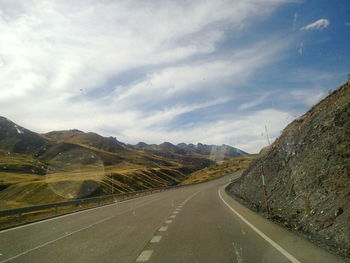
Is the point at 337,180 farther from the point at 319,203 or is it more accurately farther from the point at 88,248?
the point at 88,248

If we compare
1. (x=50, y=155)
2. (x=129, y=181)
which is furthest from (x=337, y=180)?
(x=50, y=155)

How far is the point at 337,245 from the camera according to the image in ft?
25.9

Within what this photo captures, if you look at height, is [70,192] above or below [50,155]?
below

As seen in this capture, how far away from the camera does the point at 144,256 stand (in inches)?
295

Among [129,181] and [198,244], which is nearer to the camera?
[198,244]

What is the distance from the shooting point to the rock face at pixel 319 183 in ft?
30.6

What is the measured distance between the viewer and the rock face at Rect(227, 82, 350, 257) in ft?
30.6

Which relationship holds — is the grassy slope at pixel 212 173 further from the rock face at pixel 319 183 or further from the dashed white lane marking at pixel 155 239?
the dashed white lane marking at pixel 155 239

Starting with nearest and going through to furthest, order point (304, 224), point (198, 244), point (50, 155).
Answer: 1. point (198, 244)
2. point (304, 224)
3. point (50, 155)

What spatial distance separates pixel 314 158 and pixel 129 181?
8200cm

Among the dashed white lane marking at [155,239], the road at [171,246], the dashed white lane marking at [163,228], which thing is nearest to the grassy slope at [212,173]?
the dashed white lane marking at [163,228]

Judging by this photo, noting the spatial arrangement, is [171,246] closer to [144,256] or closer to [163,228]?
[144,256]

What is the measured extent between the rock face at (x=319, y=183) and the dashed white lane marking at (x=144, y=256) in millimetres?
4014

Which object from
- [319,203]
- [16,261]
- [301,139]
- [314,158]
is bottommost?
[16,261]
